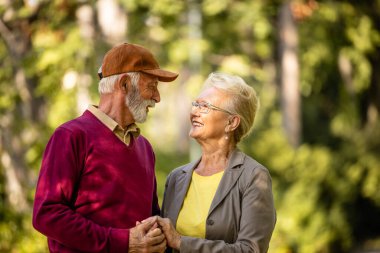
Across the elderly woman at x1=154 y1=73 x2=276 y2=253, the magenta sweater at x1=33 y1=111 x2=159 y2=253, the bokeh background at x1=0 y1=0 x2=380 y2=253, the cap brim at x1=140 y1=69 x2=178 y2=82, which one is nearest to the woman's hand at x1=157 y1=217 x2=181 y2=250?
the elderly woman at x1=154 y1=73 x2=276 y2=253

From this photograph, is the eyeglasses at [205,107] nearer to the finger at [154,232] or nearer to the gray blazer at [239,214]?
the gray blazer at [239,214]

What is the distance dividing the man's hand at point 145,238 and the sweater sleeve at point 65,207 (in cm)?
4

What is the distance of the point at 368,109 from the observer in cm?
2138

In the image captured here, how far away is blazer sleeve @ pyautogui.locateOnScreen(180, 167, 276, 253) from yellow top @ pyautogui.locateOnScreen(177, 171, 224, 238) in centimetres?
11

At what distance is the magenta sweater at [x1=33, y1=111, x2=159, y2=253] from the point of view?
Answer: 4.21 meters

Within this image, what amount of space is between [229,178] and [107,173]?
A: 587 mm

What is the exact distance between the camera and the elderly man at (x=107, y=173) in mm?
4219

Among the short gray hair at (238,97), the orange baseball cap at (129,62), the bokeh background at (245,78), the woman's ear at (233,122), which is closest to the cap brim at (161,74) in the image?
the orange baseball cap at (129,62)

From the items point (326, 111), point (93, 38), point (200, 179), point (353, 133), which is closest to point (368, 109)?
point (353, 133)

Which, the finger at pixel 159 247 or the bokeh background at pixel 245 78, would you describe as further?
the bokeh background at pixel 245 78

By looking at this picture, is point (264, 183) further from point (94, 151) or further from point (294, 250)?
point (294, 250)

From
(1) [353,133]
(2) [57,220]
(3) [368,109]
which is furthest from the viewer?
(3) [368,109]

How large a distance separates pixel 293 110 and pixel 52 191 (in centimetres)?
1595

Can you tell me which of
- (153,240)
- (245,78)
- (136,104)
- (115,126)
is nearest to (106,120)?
(115,126)
